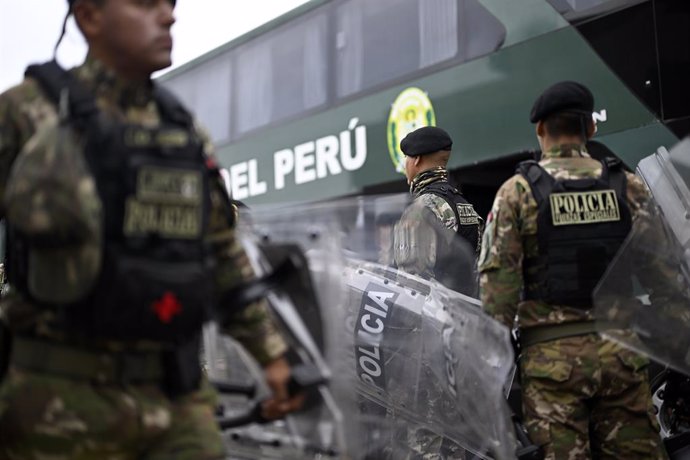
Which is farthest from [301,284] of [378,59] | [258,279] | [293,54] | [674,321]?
[293,54]

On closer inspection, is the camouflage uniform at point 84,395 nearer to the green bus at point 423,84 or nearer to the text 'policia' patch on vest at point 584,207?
the text 'policia' patch on vest at point 584,207

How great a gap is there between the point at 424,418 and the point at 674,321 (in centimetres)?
112

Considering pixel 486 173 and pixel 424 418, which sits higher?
pixel 486 173

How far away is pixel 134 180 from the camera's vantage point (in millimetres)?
1721

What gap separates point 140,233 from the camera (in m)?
1.71

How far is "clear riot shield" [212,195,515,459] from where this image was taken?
218 cm

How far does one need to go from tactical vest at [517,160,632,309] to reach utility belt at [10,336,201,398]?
1.48 m

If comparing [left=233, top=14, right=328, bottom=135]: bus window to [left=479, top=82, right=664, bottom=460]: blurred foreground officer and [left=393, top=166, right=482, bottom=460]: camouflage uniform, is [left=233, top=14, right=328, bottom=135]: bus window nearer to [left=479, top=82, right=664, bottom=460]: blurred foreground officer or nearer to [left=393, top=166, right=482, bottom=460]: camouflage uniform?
[left=393, top=166, right=482, bottom=460]: camouflage uniform

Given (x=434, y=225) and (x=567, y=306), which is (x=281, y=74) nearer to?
(x=434, y=225)

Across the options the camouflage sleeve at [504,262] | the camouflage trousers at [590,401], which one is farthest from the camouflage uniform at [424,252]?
the camouflage trousers at [590,401]

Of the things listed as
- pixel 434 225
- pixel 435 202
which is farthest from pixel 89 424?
pixel 435 202

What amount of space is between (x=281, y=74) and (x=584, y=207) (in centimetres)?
745

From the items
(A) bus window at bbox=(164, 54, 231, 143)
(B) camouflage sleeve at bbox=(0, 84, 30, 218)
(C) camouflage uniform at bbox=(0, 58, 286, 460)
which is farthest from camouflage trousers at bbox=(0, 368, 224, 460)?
(A) bus window at bbox=(164, 54, 231, 143)

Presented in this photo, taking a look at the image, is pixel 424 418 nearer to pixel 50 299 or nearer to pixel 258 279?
pixel 258 279
